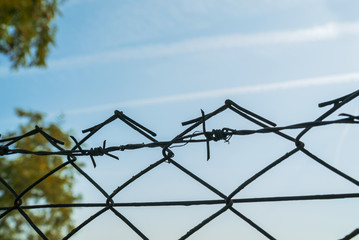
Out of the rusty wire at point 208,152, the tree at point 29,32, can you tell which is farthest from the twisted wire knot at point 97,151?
the tree at point 29,32

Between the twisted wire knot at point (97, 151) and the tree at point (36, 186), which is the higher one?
the tree at point (36, 186)

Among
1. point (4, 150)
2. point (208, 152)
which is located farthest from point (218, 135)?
point (4, 150)

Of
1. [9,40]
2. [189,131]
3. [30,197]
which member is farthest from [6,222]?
[189,131]

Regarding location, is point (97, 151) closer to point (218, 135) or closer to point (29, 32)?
point (218, 135)

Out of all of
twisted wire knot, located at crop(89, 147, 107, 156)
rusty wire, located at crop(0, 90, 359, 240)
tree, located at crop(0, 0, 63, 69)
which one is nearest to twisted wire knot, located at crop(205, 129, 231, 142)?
rusty wire, located at crop(0, 90, 359, 240)

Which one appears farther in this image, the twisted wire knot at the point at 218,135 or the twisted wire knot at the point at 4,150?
the twisted wire knot at the point at 4,150

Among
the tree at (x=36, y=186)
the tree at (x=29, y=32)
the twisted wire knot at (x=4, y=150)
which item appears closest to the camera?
the twisted wire knot at (x=4, y=150)

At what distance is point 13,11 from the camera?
7.15 m

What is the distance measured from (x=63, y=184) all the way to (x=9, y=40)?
17.6 ft

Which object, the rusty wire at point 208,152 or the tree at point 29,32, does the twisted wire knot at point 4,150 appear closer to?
the rusty wire at point 208,152

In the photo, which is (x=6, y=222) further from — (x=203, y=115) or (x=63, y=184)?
(x=203, y=115)

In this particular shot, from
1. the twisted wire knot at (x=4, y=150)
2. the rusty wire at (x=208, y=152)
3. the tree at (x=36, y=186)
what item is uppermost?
the tree at (x=36, y=186)

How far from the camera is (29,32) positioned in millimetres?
7398

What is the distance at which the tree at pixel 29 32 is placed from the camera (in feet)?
23.7
